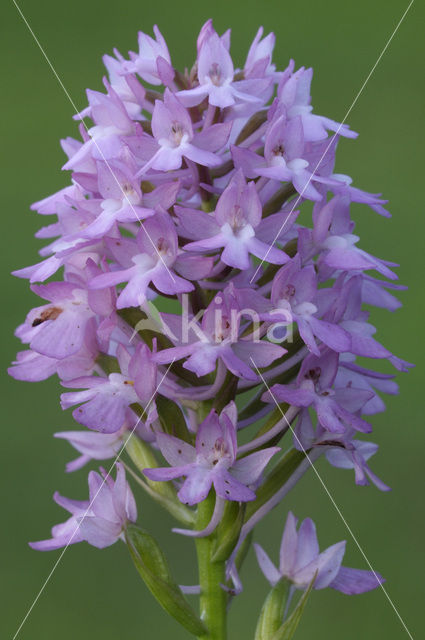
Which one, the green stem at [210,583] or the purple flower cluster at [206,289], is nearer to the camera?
the purple flower cluster at [206,289]

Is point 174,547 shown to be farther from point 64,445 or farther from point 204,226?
point 204,226

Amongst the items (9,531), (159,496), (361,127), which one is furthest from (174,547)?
(361,127)

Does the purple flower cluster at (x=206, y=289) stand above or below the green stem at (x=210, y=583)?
above

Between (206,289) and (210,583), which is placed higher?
(206,289)
